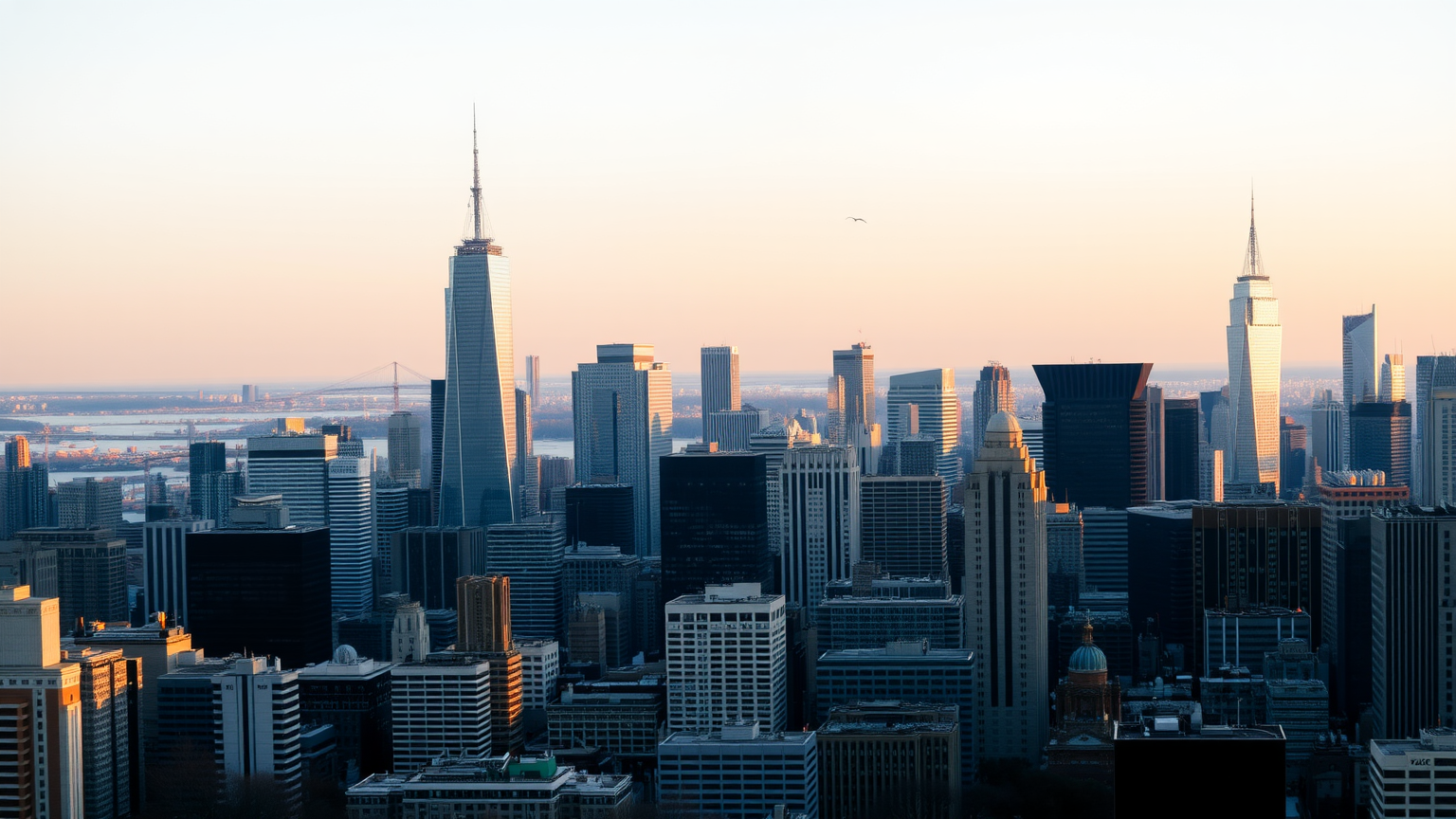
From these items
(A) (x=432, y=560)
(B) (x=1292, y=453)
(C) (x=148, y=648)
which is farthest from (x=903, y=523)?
(B) (x=1292, y=453)

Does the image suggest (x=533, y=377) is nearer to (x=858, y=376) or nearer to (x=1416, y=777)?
(x=858, y=376)

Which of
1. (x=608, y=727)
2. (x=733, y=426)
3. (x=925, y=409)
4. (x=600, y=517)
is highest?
(x=925, y=409)

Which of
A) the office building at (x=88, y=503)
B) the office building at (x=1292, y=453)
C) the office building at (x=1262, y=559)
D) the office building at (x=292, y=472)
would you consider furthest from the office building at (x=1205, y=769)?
the office building at (x=1292, y=453)

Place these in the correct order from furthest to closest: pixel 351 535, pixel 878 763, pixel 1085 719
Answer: pixel 351 535, pixel 1085 719, pixel 878 763

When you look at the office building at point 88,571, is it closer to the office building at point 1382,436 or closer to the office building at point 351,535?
the office building at point 351,535

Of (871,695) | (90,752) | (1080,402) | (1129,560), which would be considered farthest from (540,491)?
(90,752)

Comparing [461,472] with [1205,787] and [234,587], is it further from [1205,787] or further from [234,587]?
[1205,787]
